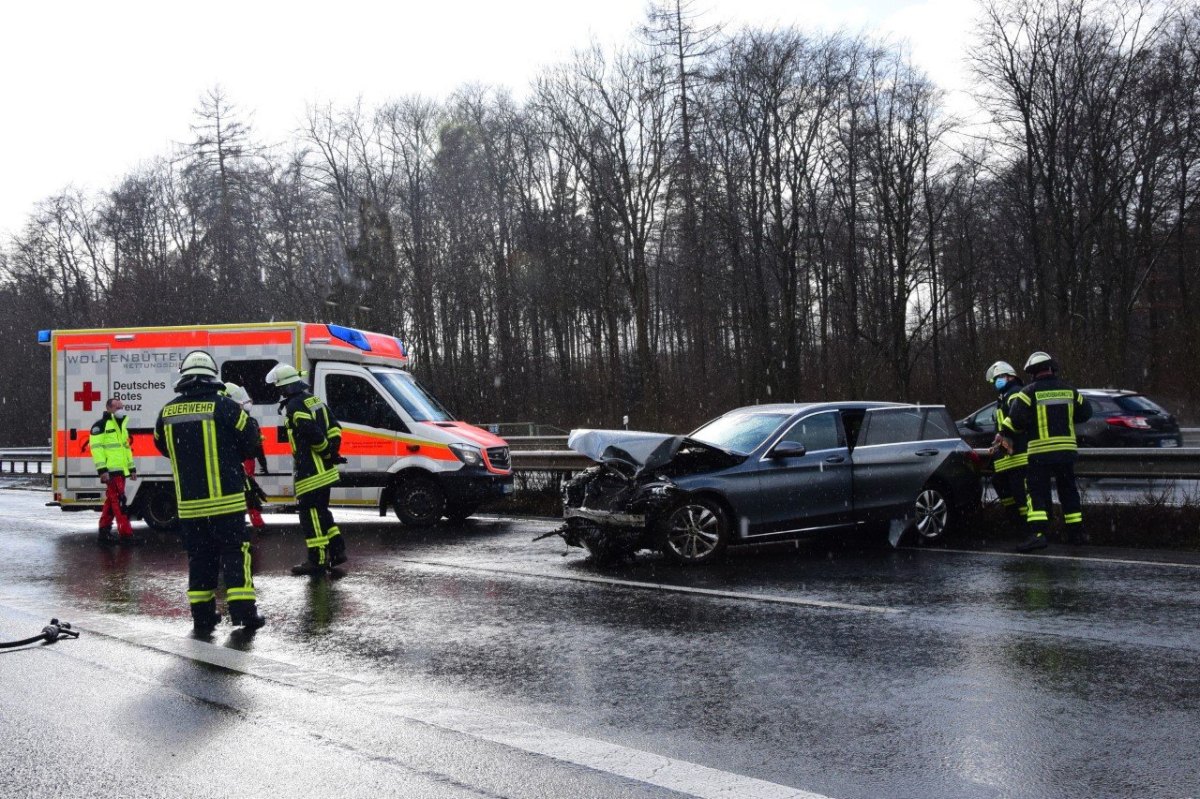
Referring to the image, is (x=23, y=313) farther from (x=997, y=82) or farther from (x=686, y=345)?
(x=997, y=82)

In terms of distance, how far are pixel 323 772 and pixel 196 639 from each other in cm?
330

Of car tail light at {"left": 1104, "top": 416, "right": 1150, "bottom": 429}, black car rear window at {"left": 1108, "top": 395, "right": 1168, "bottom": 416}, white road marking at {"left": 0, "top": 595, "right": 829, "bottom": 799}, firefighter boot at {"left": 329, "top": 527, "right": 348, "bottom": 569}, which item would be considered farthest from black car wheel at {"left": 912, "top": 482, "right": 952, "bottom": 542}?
black car rear window at {"left": 1108, "top": 395, "right": 1168, "bottom": 416}

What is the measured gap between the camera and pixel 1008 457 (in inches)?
458

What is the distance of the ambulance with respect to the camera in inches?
585

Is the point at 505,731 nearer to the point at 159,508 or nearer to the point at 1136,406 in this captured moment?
the point at 159,508

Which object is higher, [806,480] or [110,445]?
[110,445]

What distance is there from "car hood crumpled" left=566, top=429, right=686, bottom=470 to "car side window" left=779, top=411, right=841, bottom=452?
3.95 feet

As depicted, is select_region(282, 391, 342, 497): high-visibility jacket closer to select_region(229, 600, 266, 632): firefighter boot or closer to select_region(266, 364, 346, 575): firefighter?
select_region(266, 364, 346, 575): firefighter

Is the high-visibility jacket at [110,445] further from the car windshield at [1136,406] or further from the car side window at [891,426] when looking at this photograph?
the car windshield at [1136,406]

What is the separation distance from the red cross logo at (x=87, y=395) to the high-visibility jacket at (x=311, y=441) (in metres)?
6.69

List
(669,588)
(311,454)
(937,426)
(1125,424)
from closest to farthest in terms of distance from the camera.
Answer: (669,588)
(311,454)
(937,426)
(1125,424)

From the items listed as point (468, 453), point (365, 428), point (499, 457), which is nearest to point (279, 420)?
point (365, 428)

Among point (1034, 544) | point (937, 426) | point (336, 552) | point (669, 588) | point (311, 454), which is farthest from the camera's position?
point (937, 426)

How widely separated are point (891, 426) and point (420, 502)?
6606mm
